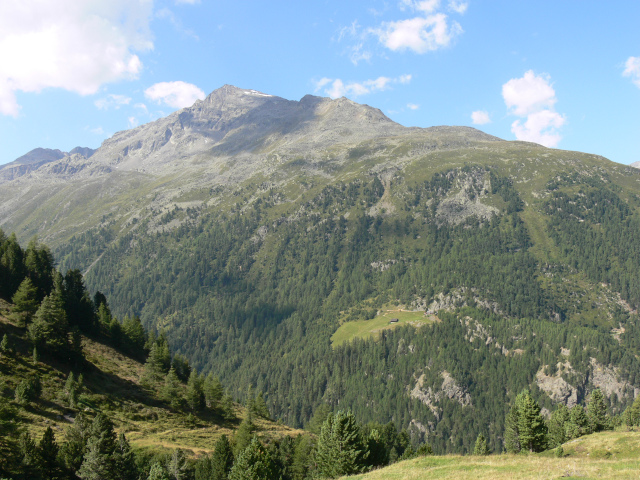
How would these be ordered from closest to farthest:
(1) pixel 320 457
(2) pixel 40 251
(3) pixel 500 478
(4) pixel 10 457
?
(3) pixel 500 478 < (4) pixel 10 457 < (1) pixel 320 457 < (2) pixel 40 251

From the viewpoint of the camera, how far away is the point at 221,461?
174 feet

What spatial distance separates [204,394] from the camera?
89562mm

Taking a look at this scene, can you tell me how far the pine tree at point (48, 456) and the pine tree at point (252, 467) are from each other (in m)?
18.9

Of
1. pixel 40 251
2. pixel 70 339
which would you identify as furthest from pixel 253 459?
pixel 40 251

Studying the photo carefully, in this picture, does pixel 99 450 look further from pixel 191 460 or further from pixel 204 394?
pixel 204 394

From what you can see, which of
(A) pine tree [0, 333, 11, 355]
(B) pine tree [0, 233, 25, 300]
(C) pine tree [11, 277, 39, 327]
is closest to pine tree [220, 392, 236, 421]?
(A) pine tree [0, 333, 11, 355]

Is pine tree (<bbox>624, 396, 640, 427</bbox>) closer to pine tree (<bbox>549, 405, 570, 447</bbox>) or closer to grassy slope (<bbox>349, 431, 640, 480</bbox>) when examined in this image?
pine tree (<bbox>549, 405, 570, 447</bbox>)

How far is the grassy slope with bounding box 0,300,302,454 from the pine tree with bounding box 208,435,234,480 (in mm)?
9819

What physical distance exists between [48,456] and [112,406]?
29025 millimetres

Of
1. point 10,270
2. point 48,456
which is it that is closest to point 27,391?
point 48,456

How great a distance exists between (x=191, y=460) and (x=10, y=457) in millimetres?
24486

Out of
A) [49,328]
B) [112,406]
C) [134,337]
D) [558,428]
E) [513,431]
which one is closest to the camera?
[112,406]

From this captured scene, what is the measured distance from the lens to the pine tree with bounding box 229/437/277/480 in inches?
1700

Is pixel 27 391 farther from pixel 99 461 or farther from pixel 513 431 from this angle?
pixel 513 431
